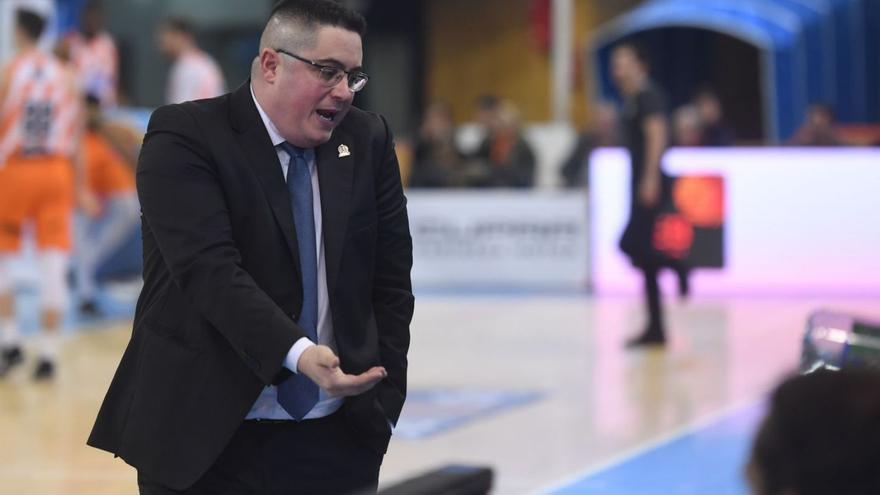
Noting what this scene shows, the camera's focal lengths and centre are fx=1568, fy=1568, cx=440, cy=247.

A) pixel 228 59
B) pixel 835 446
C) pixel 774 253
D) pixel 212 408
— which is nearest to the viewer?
pixel 835 446

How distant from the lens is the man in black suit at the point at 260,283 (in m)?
2.99

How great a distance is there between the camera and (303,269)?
3.11m

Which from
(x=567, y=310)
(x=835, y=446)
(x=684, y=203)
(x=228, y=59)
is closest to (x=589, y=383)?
(x=567, y=310)

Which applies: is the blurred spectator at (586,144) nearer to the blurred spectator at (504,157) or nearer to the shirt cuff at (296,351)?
the blurred spectator at (504,157)

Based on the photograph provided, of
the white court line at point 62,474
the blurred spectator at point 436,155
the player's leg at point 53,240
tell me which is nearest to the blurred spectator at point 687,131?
the blurred spectator at point 436,155

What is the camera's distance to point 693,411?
802 cm

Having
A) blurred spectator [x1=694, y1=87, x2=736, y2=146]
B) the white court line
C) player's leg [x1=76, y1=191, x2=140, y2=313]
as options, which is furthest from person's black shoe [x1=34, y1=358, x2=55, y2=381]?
blurred spectator [x1=694, y1=87, x2=736, y2=146]

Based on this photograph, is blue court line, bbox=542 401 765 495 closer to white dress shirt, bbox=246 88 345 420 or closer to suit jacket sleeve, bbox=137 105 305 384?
white dress shirt, bbox=246 88 345 420

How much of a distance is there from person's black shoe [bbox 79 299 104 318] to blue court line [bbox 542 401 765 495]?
20.6ft

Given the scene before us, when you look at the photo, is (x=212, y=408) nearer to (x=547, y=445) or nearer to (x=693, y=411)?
(x=547, y=445)

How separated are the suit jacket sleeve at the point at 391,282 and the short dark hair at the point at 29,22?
6218mm

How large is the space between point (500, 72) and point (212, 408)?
82.1 ft

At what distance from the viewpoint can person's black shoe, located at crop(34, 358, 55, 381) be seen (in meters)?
9.06

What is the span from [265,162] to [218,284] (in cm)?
29
